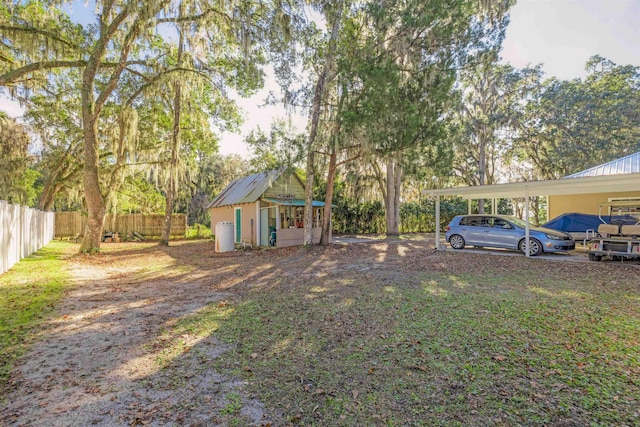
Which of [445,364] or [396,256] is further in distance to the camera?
[396,256]

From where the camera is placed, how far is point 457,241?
1250 cm

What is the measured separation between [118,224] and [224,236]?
38.8ft

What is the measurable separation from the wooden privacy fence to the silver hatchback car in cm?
1895

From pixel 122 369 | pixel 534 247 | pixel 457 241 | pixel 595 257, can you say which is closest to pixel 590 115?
pixel 534 247

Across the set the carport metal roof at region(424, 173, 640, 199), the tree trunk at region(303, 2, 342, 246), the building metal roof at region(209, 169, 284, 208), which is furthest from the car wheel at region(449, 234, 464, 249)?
the building metal roof at region(209, 169, 284, 208)

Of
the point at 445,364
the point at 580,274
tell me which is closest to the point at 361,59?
the point at 580,274

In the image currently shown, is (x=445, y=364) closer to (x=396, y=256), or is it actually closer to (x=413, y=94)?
(x=396, y=256)

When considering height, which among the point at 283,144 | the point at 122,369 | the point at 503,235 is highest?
the point at 283,144

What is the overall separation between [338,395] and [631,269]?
29.7ft

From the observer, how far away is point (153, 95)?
41.6 feet

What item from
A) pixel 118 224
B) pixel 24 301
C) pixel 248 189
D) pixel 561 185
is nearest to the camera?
pixel 24 301

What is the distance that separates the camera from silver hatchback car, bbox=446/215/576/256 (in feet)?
34.4

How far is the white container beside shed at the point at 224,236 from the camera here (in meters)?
14.0

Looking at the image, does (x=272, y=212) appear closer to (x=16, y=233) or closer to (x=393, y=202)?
(x=393, y=202)
